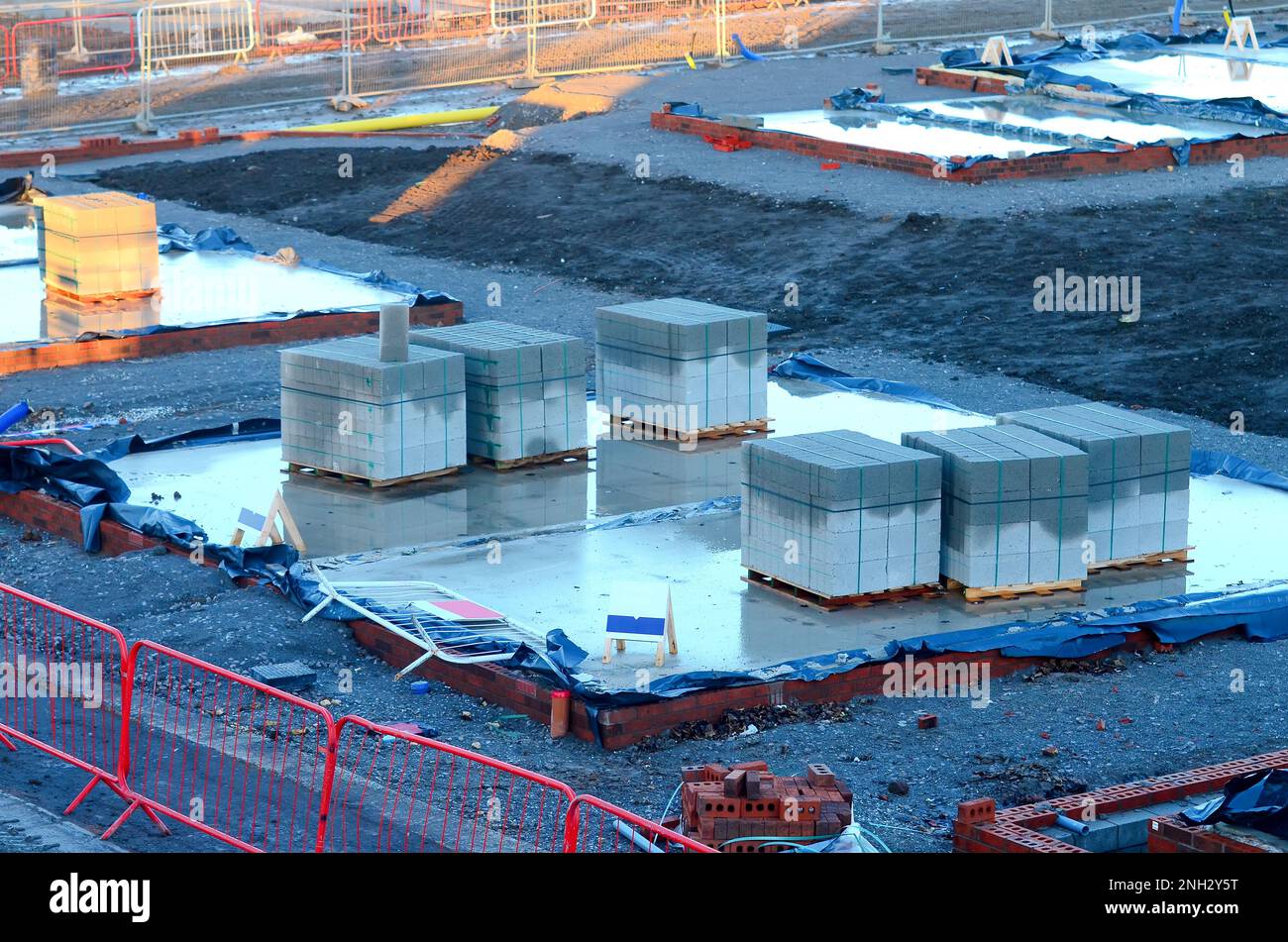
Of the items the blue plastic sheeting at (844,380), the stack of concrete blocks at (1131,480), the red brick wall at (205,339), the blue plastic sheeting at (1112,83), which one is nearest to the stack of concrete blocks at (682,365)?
the blue plastic sheeting at (844,380)

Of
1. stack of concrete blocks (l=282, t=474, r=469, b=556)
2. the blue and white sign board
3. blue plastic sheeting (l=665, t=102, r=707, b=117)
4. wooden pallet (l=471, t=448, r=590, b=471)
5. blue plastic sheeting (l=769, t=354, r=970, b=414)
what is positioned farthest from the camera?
blue plastic sheeting (l=665, t=102, r=707, b=117)

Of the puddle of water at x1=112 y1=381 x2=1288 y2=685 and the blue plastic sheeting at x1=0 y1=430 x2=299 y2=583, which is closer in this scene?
the puddle of water at x1=112 y1=381 x2=1288 y2=685

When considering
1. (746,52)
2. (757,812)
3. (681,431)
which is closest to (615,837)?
(757,812)

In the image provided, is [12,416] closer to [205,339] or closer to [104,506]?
[104,506]

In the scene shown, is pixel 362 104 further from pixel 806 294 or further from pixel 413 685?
pixel 413 685

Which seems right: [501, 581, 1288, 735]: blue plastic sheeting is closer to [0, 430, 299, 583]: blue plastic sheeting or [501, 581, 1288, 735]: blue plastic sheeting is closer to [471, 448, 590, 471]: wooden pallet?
[0, 430, 299, 583]: blue plastic sheeting

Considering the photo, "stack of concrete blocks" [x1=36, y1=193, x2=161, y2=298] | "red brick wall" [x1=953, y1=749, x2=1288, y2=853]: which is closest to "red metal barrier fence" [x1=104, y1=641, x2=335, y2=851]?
"red brick wall" [x1=953, y1=749, x2=1288, y2=853]
